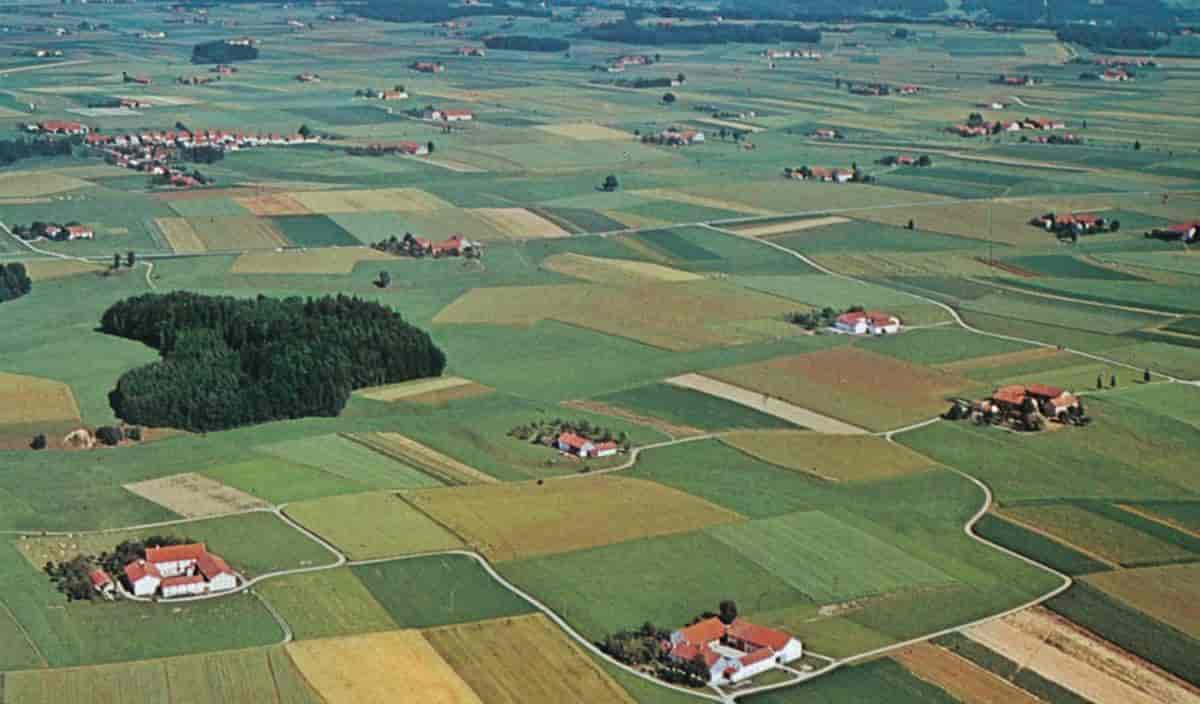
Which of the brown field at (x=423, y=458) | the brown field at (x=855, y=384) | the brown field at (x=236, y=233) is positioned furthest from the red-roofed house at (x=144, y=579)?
the brown field at (x=236, y=233)

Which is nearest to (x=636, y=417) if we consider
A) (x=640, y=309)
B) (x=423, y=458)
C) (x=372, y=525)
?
(x=423, y=458)

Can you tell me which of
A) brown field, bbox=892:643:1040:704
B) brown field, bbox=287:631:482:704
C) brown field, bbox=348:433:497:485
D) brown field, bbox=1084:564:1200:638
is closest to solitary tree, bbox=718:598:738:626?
brown field, bbox=892:643:1040:704

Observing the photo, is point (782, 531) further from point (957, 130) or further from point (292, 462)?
point (957, 130)

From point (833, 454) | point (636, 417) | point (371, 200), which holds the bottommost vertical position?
point (371, 200)

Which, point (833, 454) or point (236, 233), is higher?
point (833, 454)

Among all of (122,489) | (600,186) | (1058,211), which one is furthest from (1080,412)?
(600,186)

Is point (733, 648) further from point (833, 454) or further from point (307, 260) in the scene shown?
point (307, 260)

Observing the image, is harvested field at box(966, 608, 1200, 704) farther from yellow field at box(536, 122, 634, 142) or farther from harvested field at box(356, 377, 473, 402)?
yellow field at box(536, 122, 634, 142)
